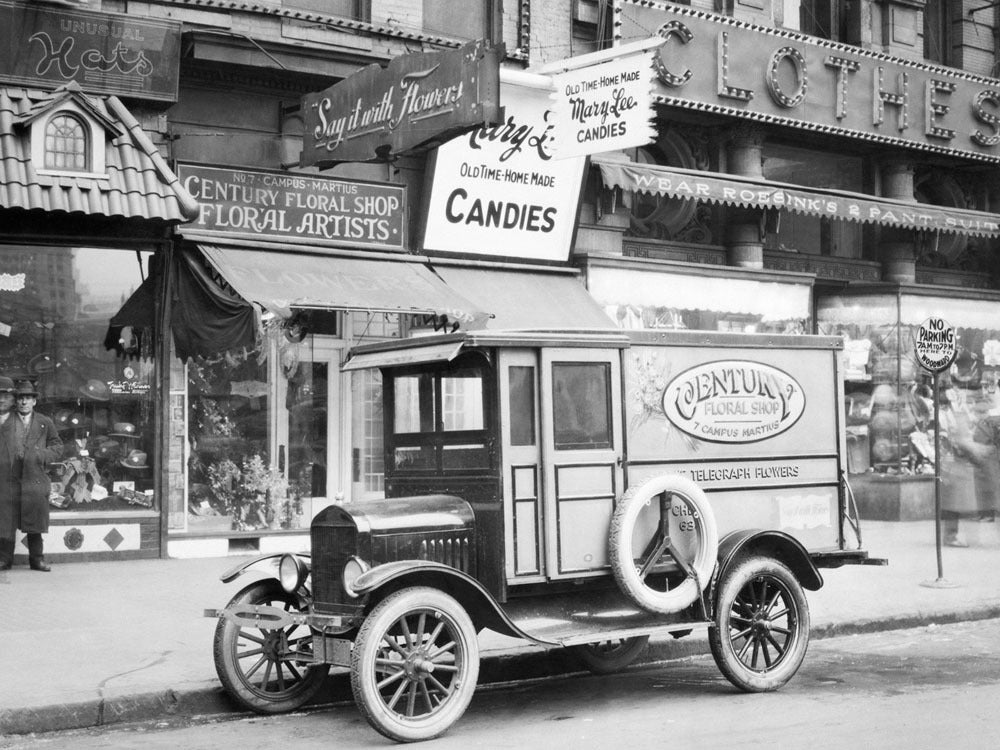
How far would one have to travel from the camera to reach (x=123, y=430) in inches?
546

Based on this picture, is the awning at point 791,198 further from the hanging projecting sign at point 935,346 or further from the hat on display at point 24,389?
the hat on display at point 24,389

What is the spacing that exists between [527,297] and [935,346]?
4.95 m

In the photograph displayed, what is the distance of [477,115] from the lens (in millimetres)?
12039

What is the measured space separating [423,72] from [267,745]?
7321mm

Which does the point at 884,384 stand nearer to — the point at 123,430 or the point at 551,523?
the point at 123,430

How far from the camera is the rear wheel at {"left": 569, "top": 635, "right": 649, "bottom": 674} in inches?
364

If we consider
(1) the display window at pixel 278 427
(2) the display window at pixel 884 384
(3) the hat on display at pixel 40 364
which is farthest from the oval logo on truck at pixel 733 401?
(2) the display window at pixel 884 384

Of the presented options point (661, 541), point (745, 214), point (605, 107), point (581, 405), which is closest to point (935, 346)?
point (605, 107)

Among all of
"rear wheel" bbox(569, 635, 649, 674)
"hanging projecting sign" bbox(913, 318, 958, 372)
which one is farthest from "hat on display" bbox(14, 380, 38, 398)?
"hanging projecting sign" bbox(913, 318, 958, 372)

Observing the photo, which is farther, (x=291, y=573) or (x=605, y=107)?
(x=605, y=107)

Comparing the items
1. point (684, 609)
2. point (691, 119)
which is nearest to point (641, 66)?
point (691, 119)

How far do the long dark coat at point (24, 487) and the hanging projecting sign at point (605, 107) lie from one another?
641 centimetres

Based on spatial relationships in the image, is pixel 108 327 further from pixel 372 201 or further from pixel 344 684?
pixel 344 684

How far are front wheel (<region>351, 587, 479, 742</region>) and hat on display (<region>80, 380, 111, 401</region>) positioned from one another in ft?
24.1
